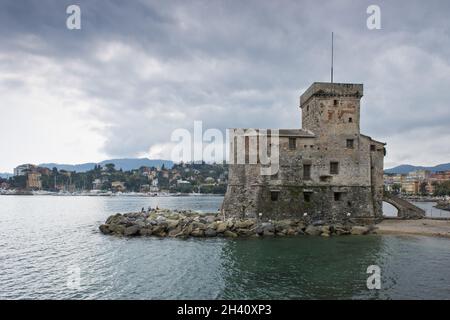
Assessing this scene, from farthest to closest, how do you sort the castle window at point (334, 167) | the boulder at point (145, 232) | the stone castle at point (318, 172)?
the castle window at point (334, 167) < the stone castle at point (318, 172) < the boulder at point (145, 232)

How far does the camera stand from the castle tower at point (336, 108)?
33375 millimetres

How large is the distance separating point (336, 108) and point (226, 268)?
20208 mm

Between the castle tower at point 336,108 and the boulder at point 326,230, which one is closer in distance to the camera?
the boulder at point 326,230

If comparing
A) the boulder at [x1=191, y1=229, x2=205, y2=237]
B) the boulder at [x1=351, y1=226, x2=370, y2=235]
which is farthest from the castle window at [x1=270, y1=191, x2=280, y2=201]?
the boulder at [x1=191, y1=229, x2=205, y2=237]

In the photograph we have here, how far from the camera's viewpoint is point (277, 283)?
16.8 meters

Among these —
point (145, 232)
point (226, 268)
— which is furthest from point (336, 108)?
point (145, 232)

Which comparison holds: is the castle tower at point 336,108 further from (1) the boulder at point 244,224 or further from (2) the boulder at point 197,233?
(2) the boulder at point 197,233

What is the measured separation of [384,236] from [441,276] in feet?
37.3

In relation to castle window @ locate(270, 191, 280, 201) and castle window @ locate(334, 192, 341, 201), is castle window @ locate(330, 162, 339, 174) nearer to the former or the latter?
castle window @ locate(334, 192, 341, 201)

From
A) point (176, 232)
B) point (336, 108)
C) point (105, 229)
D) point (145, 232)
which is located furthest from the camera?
point (105, 229)

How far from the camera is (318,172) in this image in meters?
33.7

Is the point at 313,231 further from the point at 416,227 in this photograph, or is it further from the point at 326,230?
the point at 416,227

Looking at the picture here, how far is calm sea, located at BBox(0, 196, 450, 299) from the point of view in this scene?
15930mm

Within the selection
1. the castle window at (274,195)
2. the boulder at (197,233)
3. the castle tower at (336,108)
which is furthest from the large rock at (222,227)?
the castle tower at (336,108)
